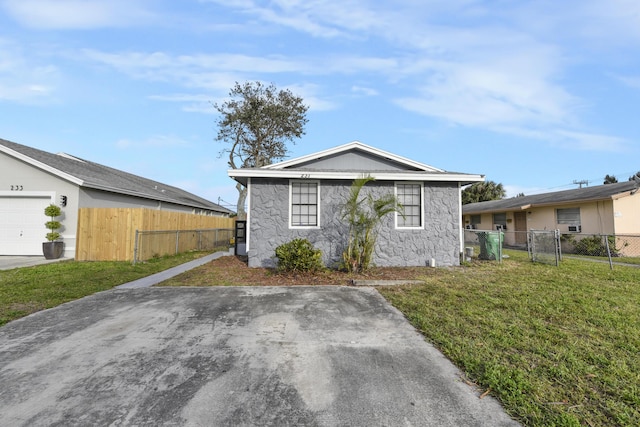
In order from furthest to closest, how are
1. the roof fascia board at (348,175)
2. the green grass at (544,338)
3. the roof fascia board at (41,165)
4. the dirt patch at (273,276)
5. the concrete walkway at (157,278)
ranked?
the roof fascia board at (41,165), the roof fascia board at (348,175), the dirt patch at (273,276), the concrete walkway at (157,278), the green grass at (544,338)

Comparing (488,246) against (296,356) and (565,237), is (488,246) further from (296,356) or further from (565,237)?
(296,356)

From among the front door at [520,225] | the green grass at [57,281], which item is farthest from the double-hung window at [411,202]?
the front door at [520,225]

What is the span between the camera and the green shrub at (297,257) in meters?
7.95

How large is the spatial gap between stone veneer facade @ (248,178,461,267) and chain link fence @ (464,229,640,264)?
84.6 inches

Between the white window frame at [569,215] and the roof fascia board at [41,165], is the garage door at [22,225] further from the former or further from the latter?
the white window frame at [569,215]

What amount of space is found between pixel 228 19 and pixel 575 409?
11.2 meters

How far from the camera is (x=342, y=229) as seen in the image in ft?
30.2

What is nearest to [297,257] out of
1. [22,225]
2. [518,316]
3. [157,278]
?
[157,278]

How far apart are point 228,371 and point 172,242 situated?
11.7m

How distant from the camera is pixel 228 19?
863 centimetres

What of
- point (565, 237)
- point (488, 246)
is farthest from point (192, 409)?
point (565, 237)

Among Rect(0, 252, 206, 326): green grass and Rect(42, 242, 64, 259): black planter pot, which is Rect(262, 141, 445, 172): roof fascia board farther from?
Rect(42, 242, 64, 259): black planter pot

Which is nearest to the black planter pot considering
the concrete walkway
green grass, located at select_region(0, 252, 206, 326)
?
green grass, located at select_region(0, 252, 206, 326)

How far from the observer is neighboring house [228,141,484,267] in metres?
9.14
